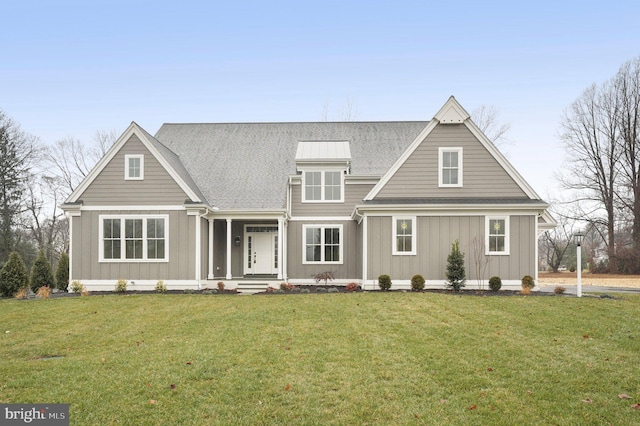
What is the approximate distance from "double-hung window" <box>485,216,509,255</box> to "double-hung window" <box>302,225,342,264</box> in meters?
6.30

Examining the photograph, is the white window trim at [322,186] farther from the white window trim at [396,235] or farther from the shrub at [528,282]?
the shrub at [528,282]

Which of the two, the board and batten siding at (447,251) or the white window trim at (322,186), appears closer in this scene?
the board and batten siding at (447,251)

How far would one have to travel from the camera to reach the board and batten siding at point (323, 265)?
65.3ft

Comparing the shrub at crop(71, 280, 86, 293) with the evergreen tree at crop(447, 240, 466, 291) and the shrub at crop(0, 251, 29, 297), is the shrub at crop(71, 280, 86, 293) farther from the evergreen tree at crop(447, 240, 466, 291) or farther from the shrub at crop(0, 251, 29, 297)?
the evergreen tree at crop(447, 240, 466, 291)

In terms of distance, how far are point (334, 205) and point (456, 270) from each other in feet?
21.3

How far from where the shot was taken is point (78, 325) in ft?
34.4

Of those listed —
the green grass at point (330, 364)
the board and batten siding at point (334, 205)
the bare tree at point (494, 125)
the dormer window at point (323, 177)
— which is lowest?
the green grass at point (330, 364)

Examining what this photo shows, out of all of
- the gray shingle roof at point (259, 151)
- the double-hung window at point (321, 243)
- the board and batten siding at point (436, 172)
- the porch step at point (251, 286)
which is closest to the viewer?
the board and batten siding at point (436, 172)

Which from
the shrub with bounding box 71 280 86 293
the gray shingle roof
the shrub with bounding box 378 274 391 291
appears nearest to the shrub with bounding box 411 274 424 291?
the shrub with bounding box 378 274 391 291

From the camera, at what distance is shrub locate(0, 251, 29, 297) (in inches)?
663

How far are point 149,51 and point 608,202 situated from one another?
115ft

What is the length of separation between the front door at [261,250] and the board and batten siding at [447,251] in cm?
564

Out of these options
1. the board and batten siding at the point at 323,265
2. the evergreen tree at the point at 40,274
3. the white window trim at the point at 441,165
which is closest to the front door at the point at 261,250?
the board and batten siding at the point at 323,265


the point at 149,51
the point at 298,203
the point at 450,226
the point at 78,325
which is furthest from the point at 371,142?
the point at 78,325
